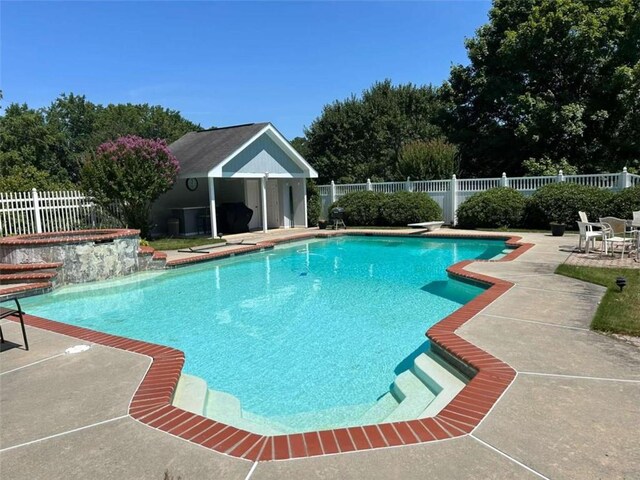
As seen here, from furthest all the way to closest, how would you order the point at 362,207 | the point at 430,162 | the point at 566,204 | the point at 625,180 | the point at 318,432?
the point at 430,162 < the point at 362,207 < the point at 566,204 < the point at 625,180 < the point at 318,432

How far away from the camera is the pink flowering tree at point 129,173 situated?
1498 cm

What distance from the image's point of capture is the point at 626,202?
607 inches

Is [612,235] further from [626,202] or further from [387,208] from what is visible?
[387,208]

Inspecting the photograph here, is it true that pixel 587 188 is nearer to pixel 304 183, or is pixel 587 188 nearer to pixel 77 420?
pixel 304 183

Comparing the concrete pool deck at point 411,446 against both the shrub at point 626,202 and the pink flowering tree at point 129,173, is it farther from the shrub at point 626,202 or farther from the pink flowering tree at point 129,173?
the shrub at point 626,202

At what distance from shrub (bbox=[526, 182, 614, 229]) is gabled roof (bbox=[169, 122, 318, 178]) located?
986cm

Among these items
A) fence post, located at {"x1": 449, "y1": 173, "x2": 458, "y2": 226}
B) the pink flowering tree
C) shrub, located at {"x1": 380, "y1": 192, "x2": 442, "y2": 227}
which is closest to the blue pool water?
the pink flowering tree

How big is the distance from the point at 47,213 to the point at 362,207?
12738 millimetres

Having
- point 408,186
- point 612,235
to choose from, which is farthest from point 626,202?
point 408,186

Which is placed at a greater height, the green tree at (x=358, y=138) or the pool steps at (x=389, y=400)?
the green tree at (x=358, y=138)

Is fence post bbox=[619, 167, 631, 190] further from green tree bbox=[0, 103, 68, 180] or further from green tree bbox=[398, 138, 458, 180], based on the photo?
green tree bbox=[0, 103, 68, 180]

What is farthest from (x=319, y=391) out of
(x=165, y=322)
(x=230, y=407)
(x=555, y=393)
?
(x=165, y=322)

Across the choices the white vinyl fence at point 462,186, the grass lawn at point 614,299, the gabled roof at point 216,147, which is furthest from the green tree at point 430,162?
the grass lawn at point 614,299

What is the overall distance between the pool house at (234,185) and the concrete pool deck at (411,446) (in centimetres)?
1350
